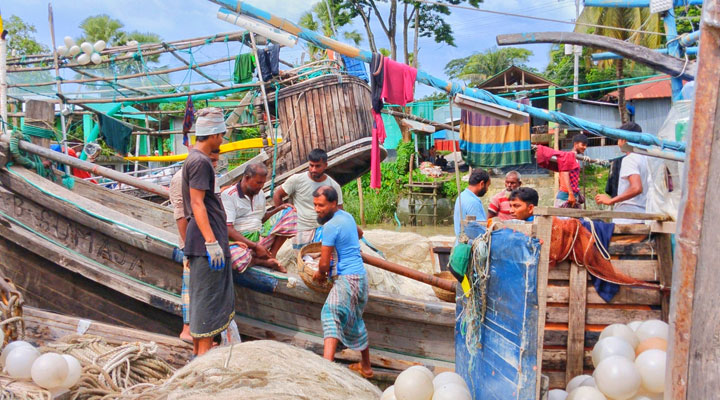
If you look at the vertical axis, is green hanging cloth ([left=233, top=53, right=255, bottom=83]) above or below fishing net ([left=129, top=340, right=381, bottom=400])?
above

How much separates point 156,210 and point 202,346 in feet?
11.6

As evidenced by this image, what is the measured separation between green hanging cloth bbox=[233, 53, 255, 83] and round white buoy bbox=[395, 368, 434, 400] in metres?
6.50

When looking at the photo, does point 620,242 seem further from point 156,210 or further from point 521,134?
point 521,134

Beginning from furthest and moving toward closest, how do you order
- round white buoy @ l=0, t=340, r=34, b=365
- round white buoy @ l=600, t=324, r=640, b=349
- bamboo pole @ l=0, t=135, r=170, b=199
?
bamboo pole @ l=0, t=135, r=170, b=199 < round white buoy @ l=0, t=340, r=34, b=365 < round white buoy @ l=600, t=324, r=640, b=349

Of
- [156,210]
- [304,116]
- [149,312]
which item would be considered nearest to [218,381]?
[149,312]

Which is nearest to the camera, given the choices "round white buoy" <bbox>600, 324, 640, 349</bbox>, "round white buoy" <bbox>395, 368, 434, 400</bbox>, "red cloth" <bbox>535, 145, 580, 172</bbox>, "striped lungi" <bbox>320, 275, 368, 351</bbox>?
"round white buoy" <bbox>395, 368, 434, 400</bbox>

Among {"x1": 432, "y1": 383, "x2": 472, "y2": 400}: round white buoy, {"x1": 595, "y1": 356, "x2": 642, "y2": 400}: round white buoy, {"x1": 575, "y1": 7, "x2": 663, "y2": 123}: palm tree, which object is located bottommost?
{"x1": 432, "y1": 383, "x2": 472, "y2": 400}: round white buoy

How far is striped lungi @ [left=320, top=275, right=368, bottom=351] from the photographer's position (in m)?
3.96

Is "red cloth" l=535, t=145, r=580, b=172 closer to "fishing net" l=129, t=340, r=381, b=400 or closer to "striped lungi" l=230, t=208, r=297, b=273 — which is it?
"striped lungi" l=230, t=208, r=297, b=273

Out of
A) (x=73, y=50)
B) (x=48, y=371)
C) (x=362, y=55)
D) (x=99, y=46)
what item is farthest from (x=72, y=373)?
(x=73, y=50)

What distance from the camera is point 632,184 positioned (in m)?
4.37

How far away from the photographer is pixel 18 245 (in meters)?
4.84

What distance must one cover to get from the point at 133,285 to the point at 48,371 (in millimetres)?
1565

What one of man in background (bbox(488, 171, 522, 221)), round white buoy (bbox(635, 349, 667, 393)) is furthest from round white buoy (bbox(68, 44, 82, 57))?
round white buoy (bbox(635, 349, 667, 393))
